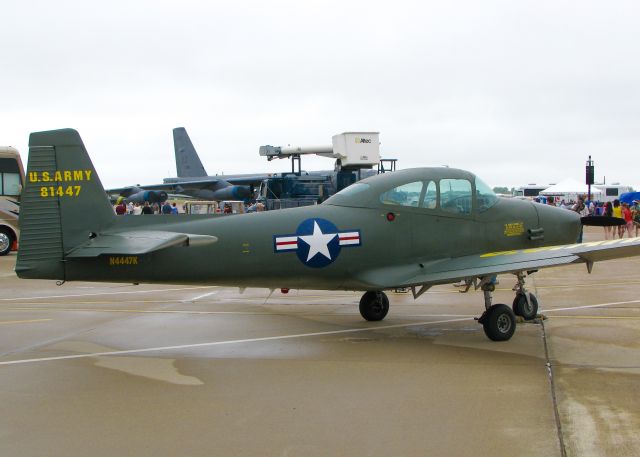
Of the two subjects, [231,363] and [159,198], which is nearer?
[231,363]

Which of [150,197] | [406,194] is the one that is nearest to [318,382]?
[406,194]

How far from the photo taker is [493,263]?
8.45m

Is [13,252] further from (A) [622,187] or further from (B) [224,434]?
(A) [622,187]

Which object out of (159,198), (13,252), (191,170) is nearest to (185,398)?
(13,252)

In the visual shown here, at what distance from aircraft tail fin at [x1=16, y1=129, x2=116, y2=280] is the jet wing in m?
0.16

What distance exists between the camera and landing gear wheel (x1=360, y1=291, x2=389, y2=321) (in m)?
10.1

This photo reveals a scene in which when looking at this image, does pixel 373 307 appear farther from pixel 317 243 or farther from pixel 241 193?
pixel 241 193

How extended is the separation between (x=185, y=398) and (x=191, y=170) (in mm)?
54993

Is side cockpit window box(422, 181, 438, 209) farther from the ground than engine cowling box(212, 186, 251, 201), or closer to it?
closer to it

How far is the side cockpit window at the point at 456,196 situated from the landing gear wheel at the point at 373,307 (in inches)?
72.4

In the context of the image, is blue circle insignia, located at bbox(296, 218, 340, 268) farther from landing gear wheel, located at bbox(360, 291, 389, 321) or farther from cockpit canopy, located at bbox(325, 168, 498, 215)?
landing gear wheel, located at bbox(360, 291, 389, 321)

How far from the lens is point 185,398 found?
6.13 metres

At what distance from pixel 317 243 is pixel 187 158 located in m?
53.2

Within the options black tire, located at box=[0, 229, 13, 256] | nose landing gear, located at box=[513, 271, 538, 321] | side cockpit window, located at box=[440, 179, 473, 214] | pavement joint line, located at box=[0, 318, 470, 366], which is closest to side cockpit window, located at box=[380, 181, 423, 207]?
side cockpit window, located at box=[440, 179, 473, 214]
